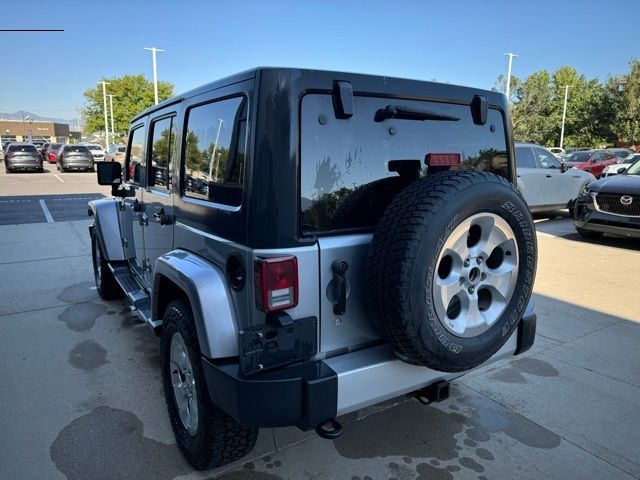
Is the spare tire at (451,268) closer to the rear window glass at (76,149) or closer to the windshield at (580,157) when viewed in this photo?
the windshield at (580,157)

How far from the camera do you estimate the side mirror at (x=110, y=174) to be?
14.4ft

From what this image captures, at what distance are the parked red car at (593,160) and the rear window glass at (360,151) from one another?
21832mm

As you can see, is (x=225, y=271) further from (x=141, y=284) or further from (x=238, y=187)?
(x=141, y=284)

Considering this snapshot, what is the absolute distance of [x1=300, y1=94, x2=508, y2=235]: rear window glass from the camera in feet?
6.82

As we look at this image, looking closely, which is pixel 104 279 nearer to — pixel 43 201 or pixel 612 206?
pixel 612 206

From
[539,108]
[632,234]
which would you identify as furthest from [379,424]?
[539,108]

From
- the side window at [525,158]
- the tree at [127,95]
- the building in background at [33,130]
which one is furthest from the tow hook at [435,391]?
the building in background at [33,130]

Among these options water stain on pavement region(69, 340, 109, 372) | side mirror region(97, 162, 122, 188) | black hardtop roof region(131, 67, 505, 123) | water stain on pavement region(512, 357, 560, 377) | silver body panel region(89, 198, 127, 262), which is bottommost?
water stain on pavement region(69, 340, 109, 372)

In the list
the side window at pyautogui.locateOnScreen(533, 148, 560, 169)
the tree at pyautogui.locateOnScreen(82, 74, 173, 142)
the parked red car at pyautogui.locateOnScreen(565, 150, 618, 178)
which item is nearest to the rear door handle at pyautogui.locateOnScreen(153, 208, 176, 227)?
the side window at pyautogui.locateOnScreen(533, 148, 560, 169)

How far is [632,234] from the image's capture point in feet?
24.3

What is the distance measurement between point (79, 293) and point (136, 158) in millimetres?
2295

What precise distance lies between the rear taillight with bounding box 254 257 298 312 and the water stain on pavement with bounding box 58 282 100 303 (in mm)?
4107

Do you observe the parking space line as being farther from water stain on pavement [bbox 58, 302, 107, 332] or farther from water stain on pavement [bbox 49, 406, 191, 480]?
water stain on pavement [bbox 49, 406, 191, 480]

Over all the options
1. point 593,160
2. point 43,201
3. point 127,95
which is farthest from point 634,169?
point 127,95
